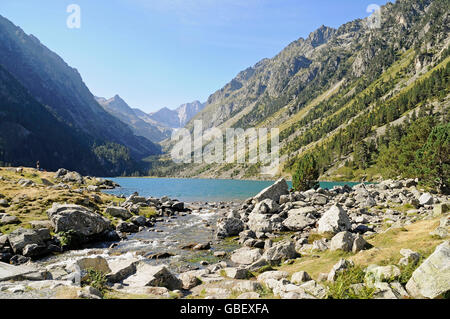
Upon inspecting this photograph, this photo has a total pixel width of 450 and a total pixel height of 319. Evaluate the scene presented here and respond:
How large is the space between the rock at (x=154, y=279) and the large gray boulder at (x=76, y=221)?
1701 centimetres

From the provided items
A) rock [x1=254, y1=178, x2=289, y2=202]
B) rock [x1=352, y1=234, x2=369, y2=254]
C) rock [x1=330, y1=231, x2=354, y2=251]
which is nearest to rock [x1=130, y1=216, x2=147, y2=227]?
rock [x1=254, y1=178, x2=289, y2=202]

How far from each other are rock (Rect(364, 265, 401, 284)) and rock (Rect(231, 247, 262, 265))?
11.0 meters

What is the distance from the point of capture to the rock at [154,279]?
44.7 feet

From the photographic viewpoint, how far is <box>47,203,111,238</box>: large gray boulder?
27219 millimetres

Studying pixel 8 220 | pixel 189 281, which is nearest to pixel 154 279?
pixel 189 281

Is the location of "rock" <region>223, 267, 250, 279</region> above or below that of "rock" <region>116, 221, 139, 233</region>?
above

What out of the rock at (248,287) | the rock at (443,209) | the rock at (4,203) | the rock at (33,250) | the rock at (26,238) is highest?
the rock at (443,209)

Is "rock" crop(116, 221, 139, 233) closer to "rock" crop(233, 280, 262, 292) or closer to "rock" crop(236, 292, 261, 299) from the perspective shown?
"rock" crop(233, 280, 262, 292)

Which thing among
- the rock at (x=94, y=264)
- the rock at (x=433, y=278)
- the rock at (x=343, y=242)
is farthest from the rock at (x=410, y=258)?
the rock at (x=94, y=264)

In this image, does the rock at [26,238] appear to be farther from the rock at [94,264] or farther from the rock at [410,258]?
the rock at [410,258]

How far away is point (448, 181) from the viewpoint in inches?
1630

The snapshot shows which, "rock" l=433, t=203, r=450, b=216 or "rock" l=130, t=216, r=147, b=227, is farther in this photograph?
"rock" l=130, t=216, r=147, b=227
